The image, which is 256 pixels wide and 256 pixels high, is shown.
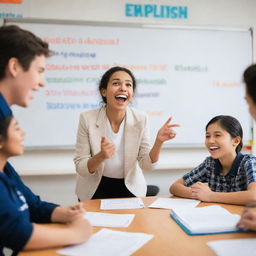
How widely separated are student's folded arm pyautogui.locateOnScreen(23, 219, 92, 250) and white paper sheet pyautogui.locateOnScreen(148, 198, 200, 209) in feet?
1.84

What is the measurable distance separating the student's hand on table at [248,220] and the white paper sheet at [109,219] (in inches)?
17.4

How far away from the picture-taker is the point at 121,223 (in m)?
1.27

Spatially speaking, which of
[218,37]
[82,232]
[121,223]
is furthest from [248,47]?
[82,232]

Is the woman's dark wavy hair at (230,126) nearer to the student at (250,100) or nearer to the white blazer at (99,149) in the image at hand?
the white blazer at (99,149)

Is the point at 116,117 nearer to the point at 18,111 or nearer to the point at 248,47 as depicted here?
the point at 18,111

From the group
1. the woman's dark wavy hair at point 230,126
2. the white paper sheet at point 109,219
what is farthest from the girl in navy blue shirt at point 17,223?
the woman's dark wavy hair at point 230,126

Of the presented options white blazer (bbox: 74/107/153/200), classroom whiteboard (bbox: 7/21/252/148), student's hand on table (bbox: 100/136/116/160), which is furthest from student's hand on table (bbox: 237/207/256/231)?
classroom whiteboard (bbox: 7/21/252/148)

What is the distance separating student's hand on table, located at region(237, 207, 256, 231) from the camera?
1.12 m

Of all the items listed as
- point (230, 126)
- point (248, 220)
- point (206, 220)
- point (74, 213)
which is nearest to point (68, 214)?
point (74, 213)

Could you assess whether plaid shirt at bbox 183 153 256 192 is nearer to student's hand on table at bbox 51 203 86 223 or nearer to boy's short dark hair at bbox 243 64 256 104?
boy's short dark hair at bbox 243 64 256 104

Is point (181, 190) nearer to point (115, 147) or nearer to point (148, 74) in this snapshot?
point (115, 147)

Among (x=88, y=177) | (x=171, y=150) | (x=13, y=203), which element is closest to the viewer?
(x=13, y=203)

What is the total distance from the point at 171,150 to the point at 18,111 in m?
1.52

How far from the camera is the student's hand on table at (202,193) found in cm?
159
